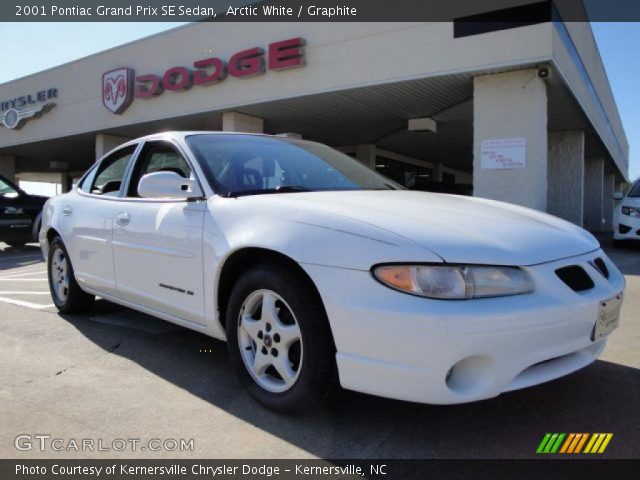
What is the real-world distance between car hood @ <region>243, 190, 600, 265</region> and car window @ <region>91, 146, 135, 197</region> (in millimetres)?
1822

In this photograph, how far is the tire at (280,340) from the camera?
2221 millimetres

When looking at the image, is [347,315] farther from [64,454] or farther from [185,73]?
[185,73]

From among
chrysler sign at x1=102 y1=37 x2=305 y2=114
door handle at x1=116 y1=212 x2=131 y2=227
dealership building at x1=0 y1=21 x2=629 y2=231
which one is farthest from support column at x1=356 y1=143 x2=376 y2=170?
door handle at x1=116 y1=212 x2=131 y2=227

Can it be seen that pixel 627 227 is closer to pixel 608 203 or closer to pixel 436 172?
pixel 436 172

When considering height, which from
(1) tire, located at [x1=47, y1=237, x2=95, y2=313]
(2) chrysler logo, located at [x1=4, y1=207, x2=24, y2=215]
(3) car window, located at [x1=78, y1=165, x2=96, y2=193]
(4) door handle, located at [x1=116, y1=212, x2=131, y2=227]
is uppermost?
(3) car window, located at [x1=78, y1=165, x2=96, y2=193]

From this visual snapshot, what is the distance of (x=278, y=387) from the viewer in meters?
2.45

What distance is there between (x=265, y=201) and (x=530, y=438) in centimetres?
166

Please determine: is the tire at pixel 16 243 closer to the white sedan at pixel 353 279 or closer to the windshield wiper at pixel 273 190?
the white sedan at pixel 353 279

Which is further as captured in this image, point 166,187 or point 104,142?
point 104,142

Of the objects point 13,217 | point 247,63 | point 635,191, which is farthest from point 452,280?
point 247,63

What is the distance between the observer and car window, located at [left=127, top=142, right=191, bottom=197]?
144 inches

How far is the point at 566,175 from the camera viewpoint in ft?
51.0

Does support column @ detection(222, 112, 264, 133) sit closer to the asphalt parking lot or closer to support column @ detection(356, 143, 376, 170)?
support column @ detection(356, 143, 376, 170)

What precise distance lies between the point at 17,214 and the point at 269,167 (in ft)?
32.6
